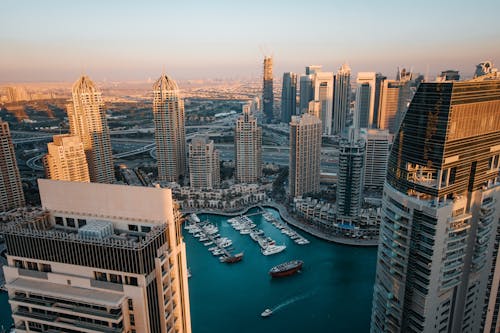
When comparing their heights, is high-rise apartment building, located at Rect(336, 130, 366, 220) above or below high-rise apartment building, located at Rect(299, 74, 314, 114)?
below

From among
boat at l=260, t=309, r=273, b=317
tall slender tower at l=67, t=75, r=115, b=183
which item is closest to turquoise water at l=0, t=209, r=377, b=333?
boat at l=260, t=309, r=273, b=317

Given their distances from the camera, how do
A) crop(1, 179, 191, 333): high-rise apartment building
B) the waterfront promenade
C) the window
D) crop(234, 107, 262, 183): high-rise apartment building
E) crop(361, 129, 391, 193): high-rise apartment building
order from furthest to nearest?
crop(234, 107, 262, 183): high-rise apartment building, crop(361, 129, 391, 193): high-rise apartment building, the waterfront promenade, the window, crop(1, 179, 191, 333): high-rise apartment building

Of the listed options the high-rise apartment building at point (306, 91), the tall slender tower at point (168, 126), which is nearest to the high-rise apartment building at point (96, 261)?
the tall slender tower at point (168, 126)

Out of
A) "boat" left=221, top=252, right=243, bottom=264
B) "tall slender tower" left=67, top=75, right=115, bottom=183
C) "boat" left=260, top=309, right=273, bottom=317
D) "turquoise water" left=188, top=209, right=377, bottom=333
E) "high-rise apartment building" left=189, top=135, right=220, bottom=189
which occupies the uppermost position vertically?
"tall slender tower" left=67, top=75, right=115, bottom=183

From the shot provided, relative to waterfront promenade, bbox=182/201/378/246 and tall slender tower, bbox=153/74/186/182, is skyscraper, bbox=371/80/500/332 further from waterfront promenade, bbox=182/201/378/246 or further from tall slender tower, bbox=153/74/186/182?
tall slender tower, bbox=153/74/186/182

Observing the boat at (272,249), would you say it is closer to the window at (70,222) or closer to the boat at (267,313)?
the boat at (267,313)

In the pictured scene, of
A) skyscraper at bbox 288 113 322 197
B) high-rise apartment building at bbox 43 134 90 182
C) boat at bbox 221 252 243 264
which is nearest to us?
boat at bbox 221 252 243 264

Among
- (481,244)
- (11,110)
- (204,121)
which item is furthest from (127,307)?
(204,121)
